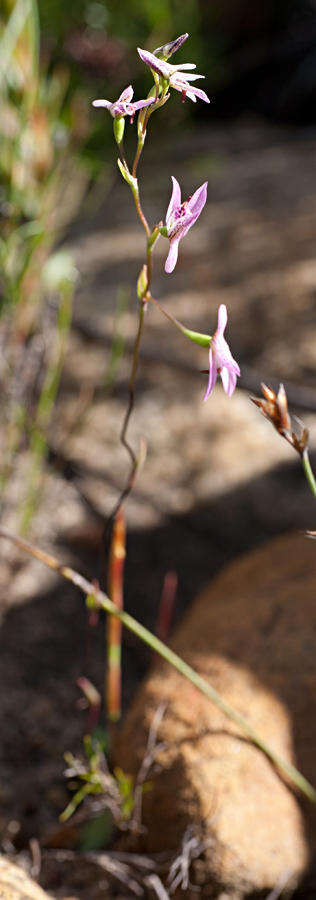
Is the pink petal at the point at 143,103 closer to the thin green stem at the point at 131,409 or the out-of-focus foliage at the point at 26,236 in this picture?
the thin green stem at the point at 131,409

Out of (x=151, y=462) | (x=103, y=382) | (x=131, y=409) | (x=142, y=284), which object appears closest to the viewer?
(x=142, y=284)

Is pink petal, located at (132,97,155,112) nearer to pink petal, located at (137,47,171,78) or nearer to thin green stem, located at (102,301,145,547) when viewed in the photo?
pink petal, located at (137,47,171,78)

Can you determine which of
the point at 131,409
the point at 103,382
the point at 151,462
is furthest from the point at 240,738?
the point at 103,382

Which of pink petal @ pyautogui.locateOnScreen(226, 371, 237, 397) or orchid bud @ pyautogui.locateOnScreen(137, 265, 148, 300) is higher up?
orchid bud @ pyautogui.locateOnScreen(137, 265, 148, 300)

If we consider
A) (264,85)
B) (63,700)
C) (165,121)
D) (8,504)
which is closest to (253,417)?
(8,504)

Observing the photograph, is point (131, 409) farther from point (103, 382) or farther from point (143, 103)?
point (103, 382)

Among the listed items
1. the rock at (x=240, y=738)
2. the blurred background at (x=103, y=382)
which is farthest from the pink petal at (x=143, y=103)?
the rock at (x=240, y=738)

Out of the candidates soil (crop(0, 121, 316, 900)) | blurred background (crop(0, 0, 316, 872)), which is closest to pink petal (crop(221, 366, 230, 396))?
blurred background (crop(0, 0, 316, 872))

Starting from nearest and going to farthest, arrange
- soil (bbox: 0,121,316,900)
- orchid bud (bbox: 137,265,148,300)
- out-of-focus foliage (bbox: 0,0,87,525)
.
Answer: orchid bud (bbox: 137,265,148,300) < soil (bbox: 0,121,316,900) < out-of-focus foliage (bbox: 0,0,87,525)
